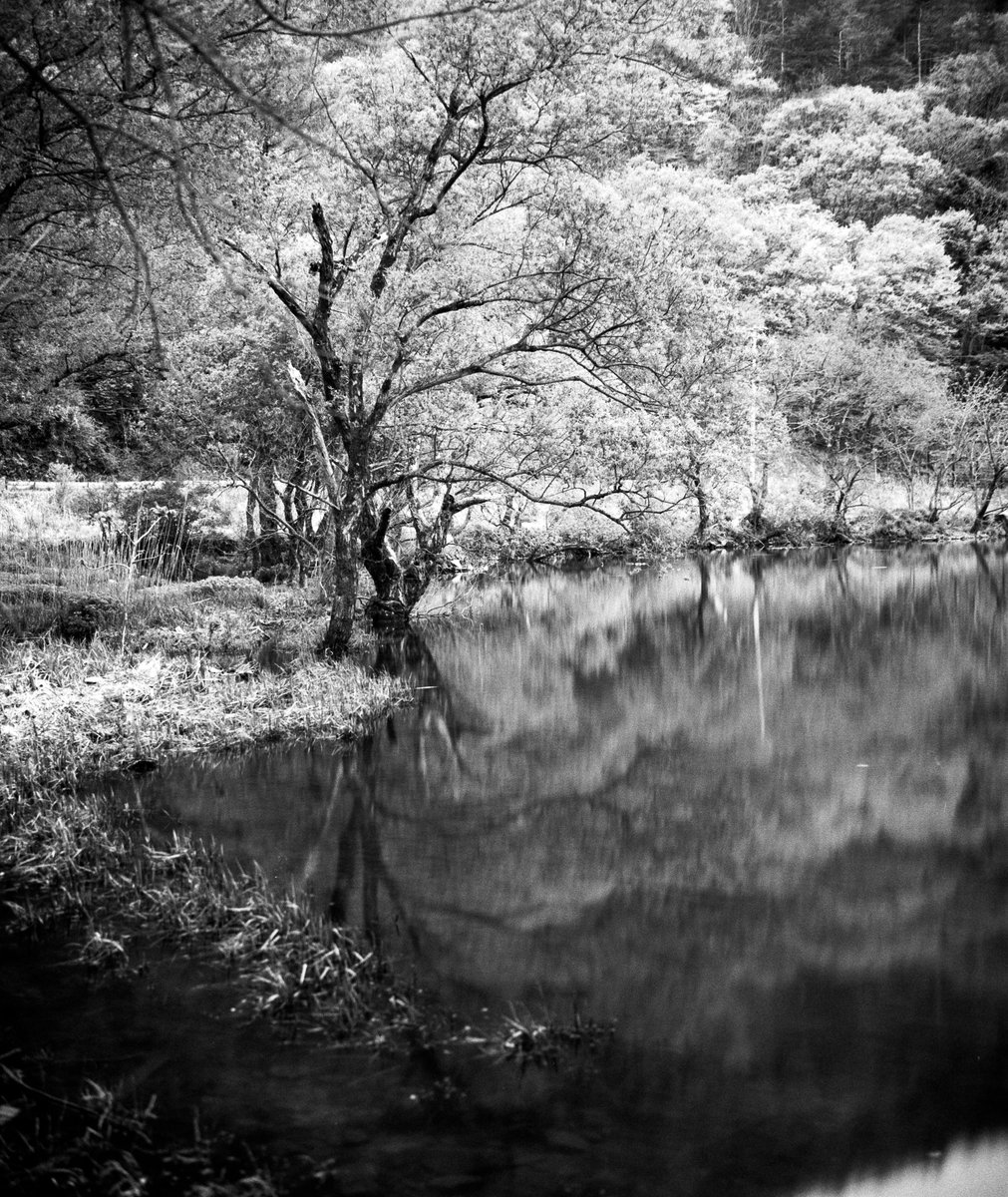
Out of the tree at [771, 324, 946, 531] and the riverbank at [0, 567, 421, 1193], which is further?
the tree at [771, 324, 946, 531]

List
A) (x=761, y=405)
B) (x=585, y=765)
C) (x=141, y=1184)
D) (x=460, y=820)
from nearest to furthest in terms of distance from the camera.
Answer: (x=141, y=1184) < (x=460, y=820) < (x=585, y=765) < (x=761, y=405)

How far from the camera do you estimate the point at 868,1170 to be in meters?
4.93

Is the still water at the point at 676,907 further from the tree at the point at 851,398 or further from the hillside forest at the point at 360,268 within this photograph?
the tree at the point at 851,398

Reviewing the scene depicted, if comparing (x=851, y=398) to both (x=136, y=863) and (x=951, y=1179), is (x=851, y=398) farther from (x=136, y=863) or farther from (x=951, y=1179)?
(x=951, y=1179)

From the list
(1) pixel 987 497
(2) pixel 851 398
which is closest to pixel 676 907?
(1) pixel 987 497

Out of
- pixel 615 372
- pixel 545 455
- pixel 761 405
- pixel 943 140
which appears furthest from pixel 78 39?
pixel 943 140

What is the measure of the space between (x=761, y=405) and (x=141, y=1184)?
4195 cm

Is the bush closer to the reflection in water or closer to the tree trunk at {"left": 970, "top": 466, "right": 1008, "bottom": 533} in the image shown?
the reflection in water

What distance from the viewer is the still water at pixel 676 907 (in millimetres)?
5012

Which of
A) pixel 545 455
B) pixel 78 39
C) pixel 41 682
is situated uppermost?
pixel 78 39

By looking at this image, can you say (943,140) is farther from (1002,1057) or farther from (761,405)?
(1002,1057)

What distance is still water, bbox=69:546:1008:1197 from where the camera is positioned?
501 centimetres

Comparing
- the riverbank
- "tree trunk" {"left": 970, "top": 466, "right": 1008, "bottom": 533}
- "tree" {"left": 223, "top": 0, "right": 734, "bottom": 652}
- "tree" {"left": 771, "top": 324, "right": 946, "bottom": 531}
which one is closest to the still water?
the riverbank

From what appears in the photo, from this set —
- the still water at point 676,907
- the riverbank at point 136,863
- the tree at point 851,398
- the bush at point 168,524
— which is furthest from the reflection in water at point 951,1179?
the tree at point 851,398
